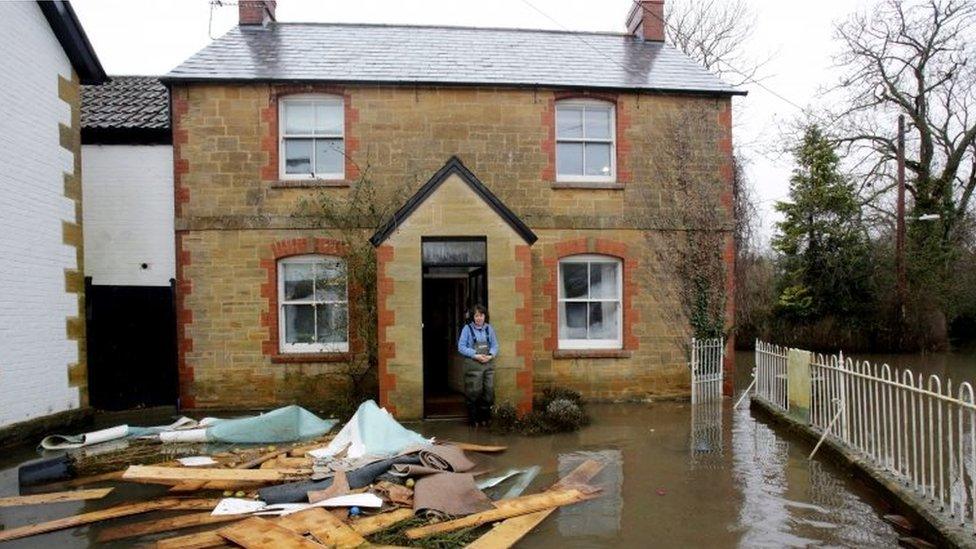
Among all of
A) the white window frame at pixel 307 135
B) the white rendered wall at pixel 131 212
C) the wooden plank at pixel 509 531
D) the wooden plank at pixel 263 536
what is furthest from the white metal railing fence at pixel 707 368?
the white rendered wall at pixel 131 212

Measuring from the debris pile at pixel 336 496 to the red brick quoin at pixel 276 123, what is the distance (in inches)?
215

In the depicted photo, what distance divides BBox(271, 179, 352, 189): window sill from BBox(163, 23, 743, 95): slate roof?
6.15ft

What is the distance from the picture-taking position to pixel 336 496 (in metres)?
6.21

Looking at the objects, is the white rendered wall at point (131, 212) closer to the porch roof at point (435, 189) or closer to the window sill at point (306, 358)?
the window sill at point (306, 358)

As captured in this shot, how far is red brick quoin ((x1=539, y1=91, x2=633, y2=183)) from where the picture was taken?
12.4 m

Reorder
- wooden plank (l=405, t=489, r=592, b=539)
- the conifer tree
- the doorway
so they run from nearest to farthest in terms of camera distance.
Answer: wooden plank (l=405, t=489, r=592, b=539)
the doorway
the conifer tree

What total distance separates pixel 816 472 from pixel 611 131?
25.0 feet

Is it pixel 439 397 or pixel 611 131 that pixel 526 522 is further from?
pixel 611 131

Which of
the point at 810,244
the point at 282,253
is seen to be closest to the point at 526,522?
the point at 282,253

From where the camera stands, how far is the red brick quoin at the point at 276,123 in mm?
11891

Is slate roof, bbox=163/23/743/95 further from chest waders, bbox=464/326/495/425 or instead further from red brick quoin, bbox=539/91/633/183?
chest waders, bbox=464/326/495/425

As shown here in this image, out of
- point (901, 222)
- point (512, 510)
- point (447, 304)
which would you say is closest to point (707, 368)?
point (447, 304)

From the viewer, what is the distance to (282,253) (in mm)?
11844

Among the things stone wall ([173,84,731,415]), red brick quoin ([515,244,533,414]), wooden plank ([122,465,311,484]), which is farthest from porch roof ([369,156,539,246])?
wooden plank ([122,465,311,484])
